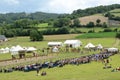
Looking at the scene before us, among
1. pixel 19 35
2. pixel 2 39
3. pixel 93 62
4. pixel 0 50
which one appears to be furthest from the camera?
pixel 19 35

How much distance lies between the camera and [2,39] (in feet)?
352

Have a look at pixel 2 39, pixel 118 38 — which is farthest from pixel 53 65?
pixel 2 39

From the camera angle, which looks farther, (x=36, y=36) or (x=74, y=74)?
(x=36, y=36)

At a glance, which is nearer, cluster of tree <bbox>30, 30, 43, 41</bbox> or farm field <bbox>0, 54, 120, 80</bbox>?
farm field <bbox>0, 54, 120, 80</bbox>

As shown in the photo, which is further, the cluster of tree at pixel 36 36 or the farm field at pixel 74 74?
the cluster of tree at pixel 36 36

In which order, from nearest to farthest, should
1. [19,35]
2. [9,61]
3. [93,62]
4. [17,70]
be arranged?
1. [17,70]
2. [93,62]
3. [9,61]
4. [19,35]

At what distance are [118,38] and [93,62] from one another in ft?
143

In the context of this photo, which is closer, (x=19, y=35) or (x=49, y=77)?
(x=49, y=77)

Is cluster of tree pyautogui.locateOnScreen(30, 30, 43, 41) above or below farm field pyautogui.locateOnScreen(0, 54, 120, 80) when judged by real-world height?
below

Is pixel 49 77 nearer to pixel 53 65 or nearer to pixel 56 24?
pixel 53 65

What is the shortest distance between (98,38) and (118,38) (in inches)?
242

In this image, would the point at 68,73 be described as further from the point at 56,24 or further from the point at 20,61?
the point at 56,24

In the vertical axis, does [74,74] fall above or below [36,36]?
above

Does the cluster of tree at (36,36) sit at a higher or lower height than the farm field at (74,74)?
lower
